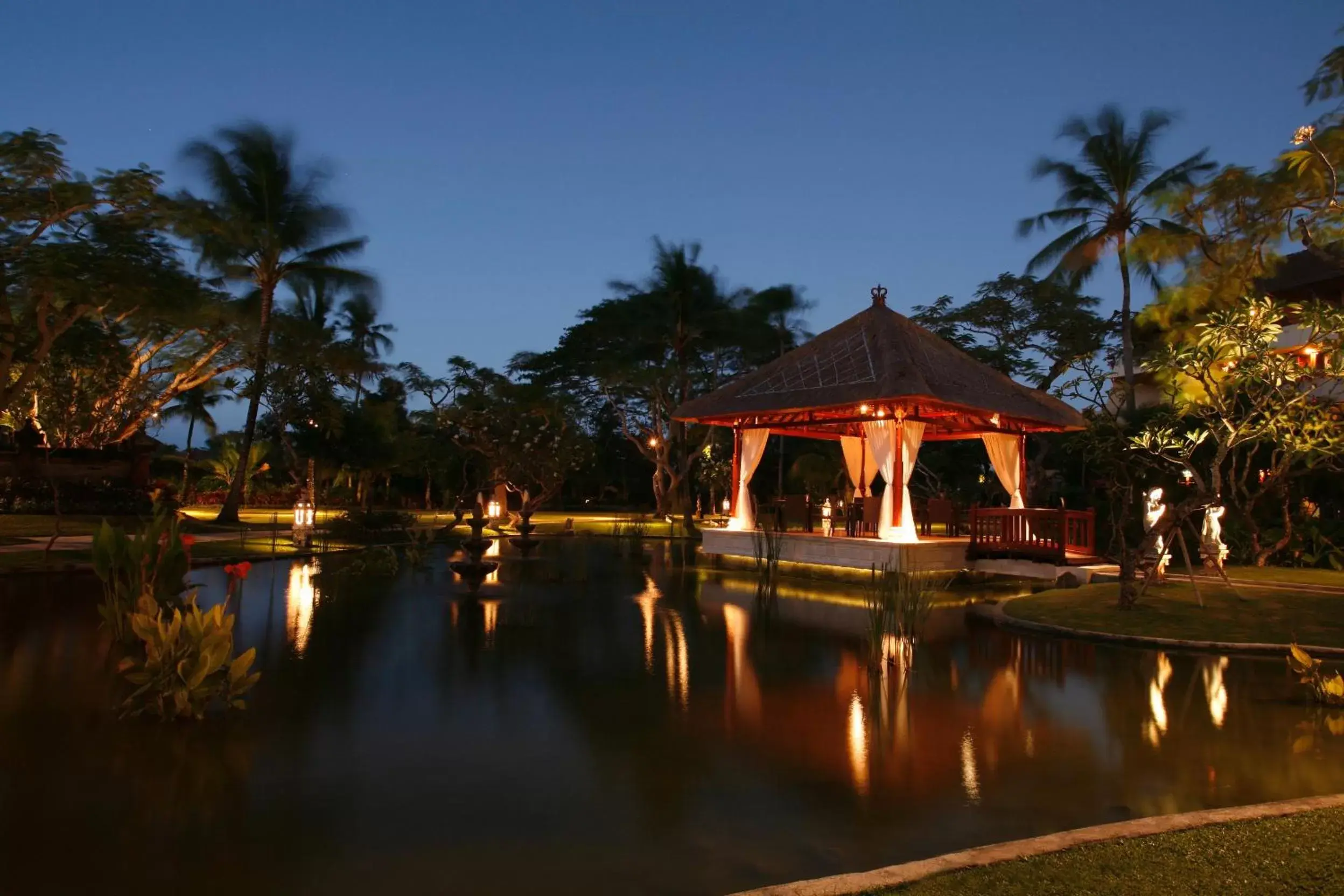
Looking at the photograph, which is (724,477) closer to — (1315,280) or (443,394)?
(443,394)

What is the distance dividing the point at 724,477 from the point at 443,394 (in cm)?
876

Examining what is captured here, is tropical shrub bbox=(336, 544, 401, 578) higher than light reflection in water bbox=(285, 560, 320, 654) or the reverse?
higher

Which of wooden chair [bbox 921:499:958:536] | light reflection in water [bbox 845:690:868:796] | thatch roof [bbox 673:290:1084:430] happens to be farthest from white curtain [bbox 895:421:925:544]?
light reflection in water [bbox 845:690:868:796]

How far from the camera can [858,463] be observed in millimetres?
17875

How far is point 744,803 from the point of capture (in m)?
3.81

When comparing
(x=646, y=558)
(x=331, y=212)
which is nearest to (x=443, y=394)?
(x=331, y=212)

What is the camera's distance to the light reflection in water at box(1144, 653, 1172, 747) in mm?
5047

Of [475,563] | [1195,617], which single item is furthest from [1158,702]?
[475,563]

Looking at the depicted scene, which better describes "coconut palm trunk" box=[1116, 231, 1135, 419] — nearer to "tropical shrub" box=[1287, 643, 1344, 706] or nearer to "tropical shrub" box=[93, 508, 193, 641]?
"tropical shrub" box=[1287, 643, 1344, 706]

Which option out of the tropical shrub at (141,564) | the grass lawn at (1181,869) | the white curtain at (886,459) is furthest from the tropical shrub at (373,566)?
the grass lawn at (1181,869)

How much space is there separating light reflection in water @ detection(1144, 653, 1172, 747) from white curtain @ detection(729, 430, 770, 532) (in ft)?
29.1

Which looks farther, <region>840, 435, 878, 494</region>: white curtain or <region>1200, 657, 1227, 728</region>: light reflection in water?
<region>840, 435, 878, 494</region>: white curtain

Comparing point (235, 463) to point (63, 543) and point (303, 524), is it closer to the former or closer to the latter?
point (63, 543)

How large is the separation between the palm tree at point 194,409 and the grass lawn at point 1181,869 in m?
30.5
